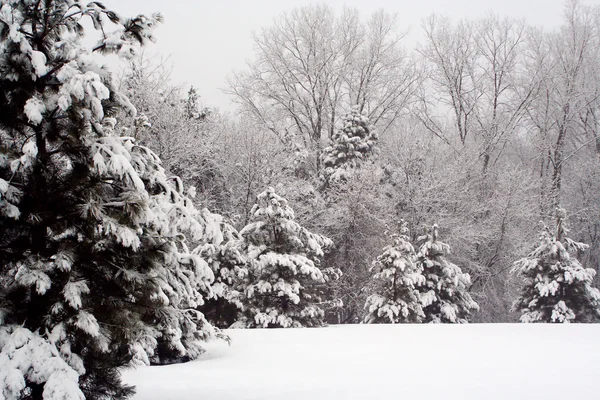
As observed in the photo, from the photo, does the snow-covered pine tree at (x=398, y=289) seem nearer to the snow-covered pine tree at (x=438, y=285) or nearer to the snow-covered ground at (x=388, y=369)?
the snow-covered pine tree at (x=438, y=285)

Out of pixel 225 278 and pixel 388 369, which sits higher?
pixel 225 278

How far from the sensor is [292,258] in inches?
471

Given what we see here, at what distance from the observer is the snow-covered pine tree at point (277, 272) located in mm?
11828

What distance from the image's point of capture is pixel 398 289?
43.9 ft

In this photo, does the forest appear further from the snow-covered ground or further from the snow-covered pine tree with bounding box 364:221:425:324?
the snow-covered ground

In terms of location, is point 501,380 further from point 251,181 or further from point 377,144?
point 377,144

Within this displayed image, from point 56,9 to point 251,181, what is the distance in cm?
1676

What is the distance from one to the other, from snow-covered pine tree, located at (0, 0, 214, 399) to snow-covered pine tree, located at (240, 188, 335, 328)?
8.09m

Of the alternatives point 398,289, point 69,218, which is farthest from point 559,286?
point 69,218

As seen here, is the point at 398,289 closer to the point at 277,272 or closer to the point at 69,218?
the point at 277,272

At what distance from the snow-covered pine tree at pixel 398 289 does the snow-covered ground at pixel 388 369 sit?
4476mm

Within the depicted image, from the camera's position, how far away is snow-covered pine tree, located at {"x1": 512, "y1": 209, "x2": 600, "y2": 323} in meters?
14.2

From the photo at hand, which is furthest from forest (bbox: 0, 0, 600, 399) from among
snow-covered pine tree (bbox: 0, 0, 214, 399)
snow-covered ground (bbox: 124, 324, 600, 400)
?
snow-covered ground (bbox: 124, 324, 600, 400)

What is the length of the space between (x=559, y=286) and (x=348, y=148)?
435 inches
